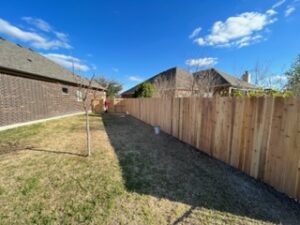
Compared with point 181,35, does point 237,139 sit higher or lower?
lower

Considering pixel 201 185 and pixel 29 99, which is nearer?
pixel 201 185

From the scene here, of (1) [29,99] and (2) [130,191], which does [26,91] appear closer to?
(1) [29,99]

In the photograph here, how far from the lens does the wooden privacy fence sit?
2.67 metres

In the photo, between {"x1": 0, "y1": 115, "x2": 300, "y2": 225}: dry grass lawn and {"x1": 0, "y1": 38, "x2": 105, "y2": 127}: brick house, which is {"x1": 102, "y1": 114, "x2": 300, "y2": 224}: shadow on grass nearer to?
{"x1": 0, "y1": 115, "x2": 300, "y2": 225}: dry grass lawn

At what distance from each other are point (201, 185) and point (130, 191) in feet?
4.35

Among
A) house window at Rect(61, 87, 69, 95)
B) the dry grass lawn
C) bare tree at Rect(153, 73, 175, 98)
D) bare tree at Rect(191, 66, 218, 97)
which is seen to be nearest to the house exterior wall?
house window at Rect(61, 87, 69, 95)

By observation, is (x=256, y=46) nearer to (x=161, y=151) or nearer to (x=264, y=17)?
(x=264, y=17)

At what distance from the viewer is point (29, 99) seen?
352 inches

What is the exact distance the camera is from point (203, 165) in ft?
13.1

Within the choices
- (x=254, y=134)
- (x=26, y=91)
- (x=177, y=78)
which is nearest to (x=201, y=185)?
(x=254, y=134)

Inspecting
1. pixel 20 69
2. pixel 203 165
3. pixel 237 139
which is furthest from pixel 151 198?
pixel 20 69

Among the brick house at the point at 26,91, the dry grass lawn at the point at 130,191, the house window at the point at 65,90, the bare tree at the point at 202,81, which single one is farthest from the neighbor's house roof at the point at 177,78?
the dry grass lawn at the point at 130,191

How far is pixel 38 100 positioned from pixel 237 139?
1047cm

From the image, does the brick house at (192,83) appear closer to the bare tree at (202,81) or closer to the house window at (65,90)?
the bare tree at (202,81)
